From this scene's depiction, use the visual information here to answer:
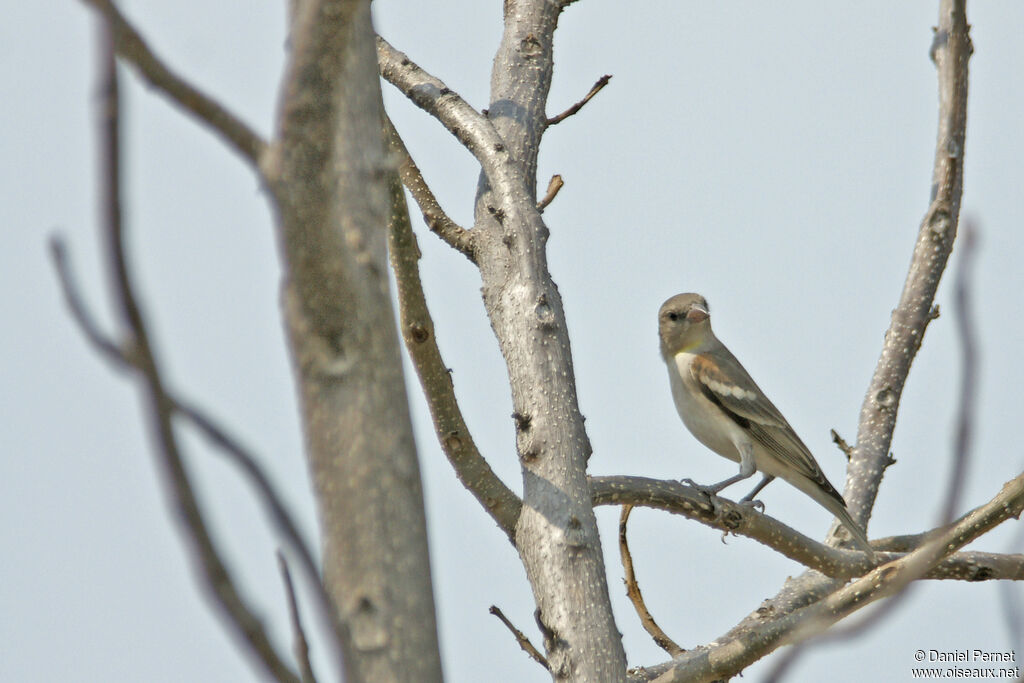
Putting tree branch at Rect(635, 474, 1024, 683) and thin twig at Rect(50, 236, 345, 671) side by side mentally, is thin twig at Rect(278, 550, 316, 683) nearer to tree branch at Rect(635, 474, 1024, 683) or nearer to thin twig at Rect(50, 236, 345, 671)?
thin twig at Rect(50, 236, 345, 671)

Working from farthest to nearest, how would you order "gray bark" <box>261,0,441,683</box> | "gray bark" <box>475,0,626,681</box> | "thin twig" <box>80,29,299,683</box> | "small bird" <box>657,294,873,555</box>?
"small bird" <box>657,294,873,555</box>, "gray bark" <box>475,0,626,681</box>, "gray bark" <box>261,0,441,683</box>, "thin twig" <box>80,29,299,683</box>

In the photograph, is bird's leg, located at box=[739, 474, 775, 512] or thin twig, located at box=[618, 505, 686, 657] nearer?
thin twig, located at box=[618, 505, 686, 657]

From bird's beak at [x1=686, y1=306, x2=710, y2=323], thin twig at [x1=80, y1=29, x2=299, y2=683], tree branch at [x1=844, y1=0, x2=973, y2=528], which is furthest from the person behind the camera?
bird's beak at [x1=686, y1=306, x2=710, y2=323]

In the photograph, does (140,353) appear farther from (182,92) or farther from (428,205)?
(428,205)

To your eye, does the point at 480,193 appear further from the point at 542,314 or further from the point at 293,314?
the point at 293,314

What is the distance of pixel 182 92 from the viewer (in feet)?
4.13

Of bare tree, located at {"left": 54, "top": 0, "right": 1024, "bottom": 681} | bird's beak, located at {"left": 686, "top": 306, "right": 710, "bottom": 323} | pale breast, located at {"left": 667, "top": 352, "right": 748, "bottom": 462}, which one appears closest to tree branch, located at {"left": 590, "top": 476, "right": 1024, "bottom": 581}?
bare tree, located at {"left": 54, "top": 0, "right": 1024, "bottom": 681}

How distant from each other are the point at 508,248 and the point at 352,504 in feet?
9.37

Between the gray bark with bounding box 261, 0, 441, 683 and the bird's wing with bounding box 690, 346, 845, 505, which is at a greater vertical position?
the bird's wing with bounding box 690, 346, 845, 505

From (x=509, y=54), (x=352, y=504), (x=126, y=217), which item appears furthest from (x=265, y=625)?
(x=509, y=54)

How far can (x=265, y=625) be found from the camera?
107 centimetres

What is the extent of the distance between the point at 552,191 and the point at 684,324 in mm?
3059

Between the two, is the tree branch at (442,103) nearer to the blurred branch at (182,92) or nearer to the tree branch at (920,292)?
the tree branch at (920,292)

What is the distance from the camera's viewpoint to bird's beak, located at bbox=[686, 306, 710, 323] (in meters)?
7.52
